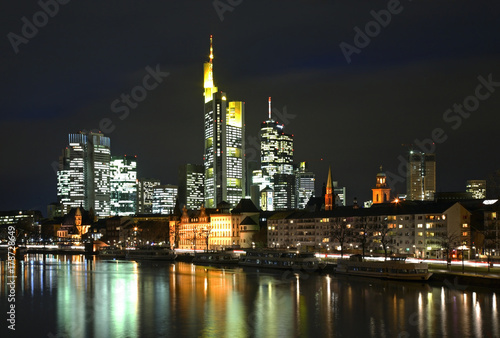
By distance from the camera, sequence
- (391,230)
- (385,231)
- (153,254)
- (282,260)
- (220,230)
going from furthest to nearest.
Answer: (220,230) → (153,254) → (391,230) → (385,231) → (282,260)

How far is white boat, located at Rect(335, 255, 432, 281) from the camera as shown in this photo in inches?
A: 3002

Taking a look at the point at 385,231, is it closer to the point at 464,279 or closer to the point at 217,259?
the point at 217,259

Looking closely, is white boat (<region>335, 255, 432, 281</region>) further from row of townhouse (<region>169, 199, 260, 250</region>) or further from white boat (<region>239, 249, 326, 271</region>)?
row of townhouse (<region>169, 199, 260, 250</region>)

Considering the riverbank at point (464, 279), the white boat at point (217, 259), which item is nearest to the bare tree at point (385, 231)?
the white boat at point (217, 259)

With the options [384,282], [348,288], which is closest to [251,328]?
[348,288]

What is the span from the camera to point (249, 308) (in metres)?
59.4

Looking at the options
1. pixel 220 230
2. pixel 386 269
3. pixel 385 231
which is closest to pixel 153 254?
pixel 220 230

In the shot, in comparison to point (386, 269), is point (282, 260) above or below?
below

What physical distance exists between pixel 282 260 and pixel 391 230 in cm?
3101

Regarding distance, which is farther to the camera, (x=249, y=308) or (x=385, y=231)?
(x=385, y=231)

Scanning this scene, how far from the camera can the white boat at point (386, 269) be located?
250ft

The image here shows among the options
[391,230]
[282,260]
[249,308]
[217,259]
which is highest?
[391,230]

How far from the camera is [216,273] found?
98.2 meters

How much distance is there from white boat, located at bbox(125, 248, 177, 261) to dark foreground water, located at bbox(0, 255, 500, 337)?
51965mm
